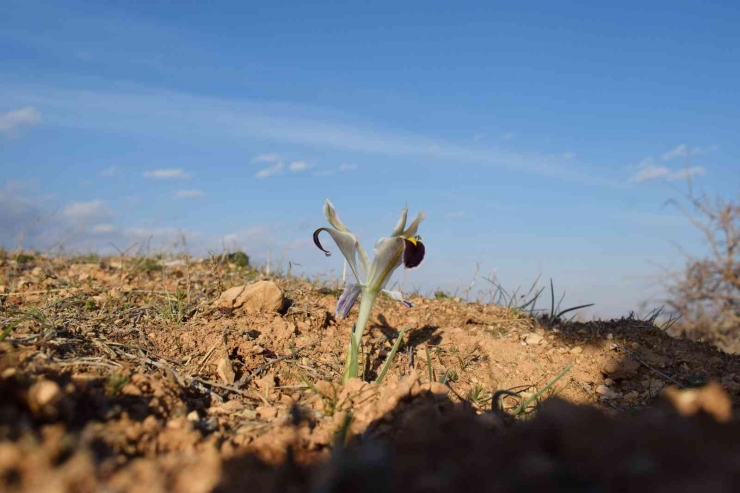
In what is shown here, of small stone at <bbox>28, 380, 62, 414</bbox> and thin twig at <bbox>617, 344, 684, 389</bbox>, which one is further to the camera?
thin twig at <bbox>617, 344, 684, 389</bbox>

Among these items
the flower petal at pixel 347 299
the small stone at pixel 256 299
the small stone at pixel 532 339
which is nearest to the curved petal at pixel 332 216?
the flower petal at pixel 347 299

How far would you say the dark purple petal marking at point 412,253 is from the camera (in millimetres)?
3223

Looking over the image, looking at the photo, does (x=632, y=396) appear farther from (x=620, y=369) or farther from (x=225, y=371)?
(x=225, y=371)

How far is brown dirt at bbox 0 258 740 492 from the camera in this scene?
153 centimetres

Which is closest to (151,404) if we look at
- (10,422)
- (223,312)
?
(10,422)

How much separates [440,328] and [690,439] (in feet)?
11.3

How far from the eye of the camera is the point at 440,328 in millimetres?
4922

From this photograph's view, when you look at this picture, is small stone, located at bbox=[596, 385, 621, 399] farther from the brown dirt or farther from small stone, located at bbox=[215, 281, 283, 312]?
small stone, located at bbox=[215, 281, 283, 312]

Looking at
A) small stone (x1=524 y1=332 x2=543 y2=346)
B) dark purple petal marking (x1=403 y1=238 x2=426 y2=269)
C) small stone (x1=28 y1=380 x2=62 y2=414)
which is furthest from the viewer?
small stone (x1=524 y1=332 x2=543 y2=346)

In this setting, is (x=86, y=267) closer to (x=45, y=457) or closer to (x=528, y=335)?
(x=528, y=335)

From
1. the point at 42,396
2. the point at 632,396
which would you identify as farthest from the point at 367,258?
the point at 632,396

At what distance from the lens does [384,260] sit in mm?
3408

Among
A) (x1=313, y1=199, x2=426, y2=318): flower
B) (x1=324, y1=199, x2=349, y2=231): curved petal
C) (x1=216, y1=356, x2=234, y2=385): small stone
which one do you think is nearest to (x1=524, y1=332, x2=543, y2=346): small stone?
(x1=313, y1=199, x2=426, y2=318): flower

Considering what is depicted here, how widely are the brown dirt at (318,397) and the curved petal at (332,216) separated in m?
0.88
